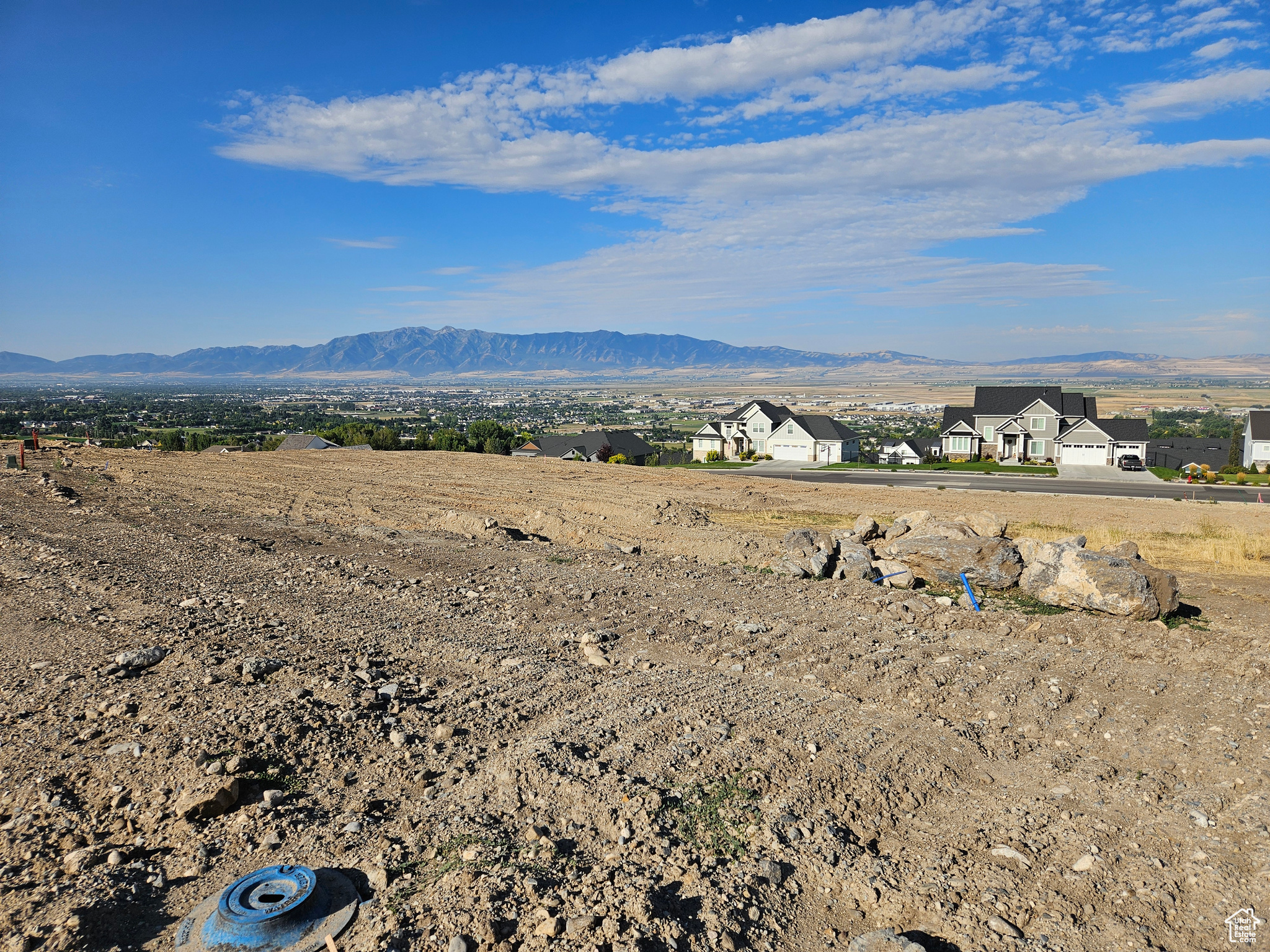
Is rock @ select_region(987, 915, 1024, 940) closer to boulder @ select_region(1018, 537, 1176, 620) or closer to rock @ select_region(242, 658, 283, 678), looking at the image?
rock @ select_region(242, 658, 283, 678)

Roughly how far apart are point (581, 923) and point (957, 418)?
56.5 metres

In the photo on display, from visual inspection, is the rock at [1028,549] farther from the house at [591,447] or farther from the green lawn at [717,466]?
the house at [591,447]

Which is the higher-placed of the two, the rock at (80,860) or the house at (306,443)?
the rock at (80,860)

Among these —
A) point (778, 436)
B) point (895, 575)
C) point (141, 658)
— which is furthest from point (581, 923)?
point (778, 436)

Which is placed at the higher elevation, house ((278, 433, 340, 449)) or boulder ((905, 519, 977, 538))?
boulder ((905, 519, 977, 538))

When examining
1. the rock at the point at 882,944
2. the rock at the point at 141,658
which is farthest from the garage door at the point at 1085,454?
the rock at the point at 141,658

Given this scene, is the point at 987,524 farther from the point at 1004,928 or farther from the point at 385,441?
the point at 385,441

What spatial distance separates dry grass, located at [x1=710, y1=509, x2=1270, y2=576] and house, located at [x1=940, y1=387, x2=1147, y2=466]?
26.3m

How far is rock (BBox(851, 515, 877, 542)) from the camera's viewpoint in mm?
15217

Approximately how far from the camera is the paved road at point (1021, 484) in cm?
3412

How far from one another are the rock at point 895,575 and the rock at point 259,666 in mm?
9015

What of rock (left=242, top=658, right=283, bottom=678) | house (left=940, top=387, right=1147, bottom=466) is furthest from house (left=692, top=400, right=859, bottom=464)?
rock (left=242, top=658, right=283, bottom=678)

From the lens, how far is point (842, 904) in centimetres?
470

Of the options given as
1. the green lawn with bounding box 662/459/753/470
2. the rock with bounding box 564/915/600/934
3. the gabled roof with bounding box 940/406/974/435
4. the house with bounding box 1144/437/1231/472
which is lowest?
the green lawn with bounding box 662/459/753/470
